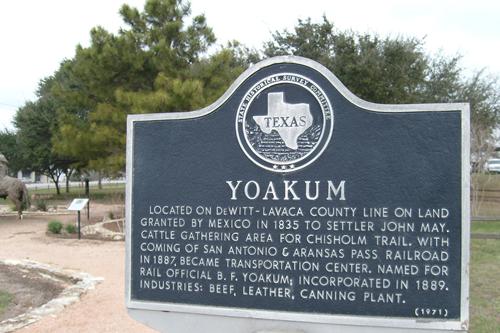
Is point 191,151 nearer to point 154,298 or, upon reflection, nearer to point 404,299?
point 154,298

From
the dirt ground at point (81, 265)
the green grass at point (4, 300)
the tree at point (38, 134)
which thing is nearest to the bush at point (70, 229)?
the dirt ground at point (81, 265)

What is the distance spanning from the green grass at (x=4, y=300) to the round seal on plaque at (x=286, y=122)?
4987 millimetres

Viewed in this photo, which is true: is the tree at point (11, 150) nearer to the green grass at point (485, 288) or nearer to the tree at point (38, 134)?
the tree at point (38, 134)

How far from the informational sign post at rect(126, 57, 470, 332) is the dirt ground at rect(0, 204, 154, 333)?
2826 mm

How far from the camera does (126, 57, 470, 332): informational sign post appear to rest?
295cm

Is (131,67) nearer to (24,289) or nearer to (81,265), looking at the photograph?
(81,265)

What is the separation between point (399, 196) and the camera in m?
3.01

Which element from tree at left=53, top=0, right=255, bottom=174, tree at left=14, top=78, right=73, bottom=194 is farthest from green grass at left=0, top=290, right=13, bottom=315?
tree at left=14, top=78, right=73, bottom=194

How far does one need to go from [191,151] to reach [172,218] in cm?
42

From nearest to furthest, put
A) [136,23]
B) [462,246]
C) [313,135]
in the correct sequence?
1. [462,246]
2. [313,135]
3. [136,23]

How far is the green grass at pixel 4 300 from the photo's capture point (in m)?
6.91

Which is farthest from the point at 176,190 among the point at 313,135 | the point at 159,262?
the point at 313,135

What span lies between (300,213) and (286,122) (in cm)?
51

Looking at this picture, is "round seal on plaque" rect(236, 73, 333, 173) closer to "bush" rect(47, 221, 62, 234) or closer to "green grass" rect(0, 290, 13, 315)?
"green grass" rect(0, 290, 13, 315)
